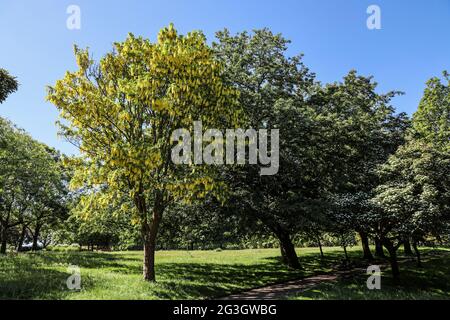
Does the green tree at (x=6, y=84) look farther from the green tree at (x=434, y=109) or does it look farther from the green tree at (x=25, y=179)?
the green tree at (x=434, y=109)

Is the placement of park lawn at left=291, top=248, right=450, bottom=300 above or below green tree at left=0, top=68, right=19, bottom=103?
below

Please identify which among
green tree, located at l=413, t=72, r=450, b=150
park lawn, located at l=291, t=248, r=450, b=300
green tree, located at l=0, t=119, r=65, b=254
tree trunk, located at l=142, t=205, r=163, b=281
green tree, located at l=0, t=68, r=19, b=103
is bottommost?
park lawn, located at l=291, t=248, r=450, b=300

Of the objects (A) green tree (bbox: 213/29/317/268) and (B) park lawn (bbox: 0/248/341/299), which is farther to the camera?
(A) green tree (bbox: 213/29/317/268)

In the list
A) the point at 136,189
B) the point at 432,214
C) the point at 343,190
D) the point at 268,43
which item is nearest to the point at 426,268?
the point at 343,190

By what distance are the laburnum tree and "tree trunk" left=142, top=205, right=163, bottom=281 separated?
0.05 metres

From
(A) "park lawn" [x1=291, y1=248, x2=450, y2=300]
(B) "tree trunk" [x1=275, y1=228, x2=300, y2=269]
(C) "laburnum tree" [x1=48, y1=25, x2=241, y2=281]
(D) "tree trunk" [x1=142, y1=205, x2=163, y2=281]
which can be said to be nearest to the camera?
(C) "laburnum tree" [x1=48, y1=25, x2=241, y2=281]

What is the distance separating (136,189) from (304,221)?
10.7m

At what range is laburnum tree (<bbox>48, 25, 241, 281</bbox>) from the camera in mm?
15656

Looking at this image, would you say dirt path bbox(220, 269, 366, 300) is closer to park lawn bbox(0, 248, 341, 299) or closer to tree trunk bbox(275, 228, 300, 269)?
park lawn bbox(0, 248, 341, 299)

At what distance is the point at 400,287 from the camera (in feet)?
67.5

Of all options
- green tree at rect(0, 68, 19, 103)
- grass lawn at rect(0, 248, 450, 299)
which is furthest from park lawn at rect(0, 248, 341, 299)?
green tree at rect(0, 68, 19, 103)

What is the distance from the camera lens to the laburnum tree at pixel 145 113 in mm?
15656

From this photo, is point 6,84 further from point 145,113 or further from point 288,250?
point 288,250
